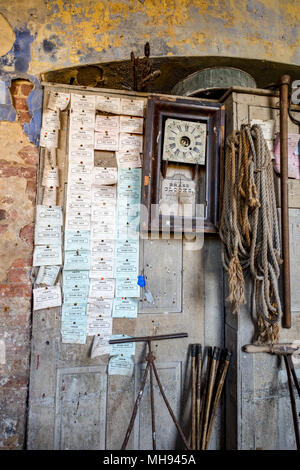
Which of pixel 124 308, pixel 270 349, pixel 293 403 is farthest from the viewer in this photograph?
pixel 124 308

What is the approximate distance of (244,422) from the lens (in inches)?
64.9

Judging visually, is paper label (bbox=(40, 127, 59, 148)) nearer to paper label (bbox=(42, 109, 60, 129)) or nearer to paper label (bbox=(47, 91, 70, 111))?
paper label (bbox=(42, 109, 60, 129))

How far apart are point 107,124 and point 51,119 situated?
1.15 ft

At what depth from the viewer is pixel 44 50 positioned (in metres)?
1.86

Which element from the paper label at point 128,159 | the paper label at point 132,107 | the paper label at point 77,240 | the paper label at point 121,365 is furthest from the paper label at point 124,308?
the paper label at point 132,107

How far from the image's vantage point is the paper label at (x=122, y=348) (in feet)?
5.78

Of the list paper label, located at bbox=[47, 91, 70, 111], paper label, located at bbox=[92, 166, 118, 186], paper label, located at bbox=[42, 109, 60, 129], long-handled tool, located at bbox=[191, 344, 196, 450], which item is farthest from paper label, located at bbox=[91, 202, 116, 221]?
long-handled tool, located at bbox=[191, 344, 196, 450]

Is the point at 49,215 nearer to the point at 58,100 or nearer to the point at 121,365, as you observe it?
the point at 58,100

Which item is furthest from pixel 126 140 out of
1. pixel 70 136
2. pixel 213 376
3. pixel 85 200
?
pixel 213 376

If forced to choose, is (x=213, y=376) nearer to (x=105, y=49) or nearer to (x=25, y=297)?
(x=25, y=297)

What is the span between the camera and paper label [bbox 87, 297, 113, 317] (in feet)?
5.78

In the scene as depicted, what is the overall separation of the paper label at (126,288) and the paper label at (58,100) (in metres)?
1.17

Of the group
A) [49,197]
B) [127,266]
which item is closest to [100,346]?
[127,266]

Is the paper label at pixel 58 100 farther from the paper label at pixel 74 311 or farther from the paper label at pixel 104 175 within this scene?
the paper label at pixel 74 311
